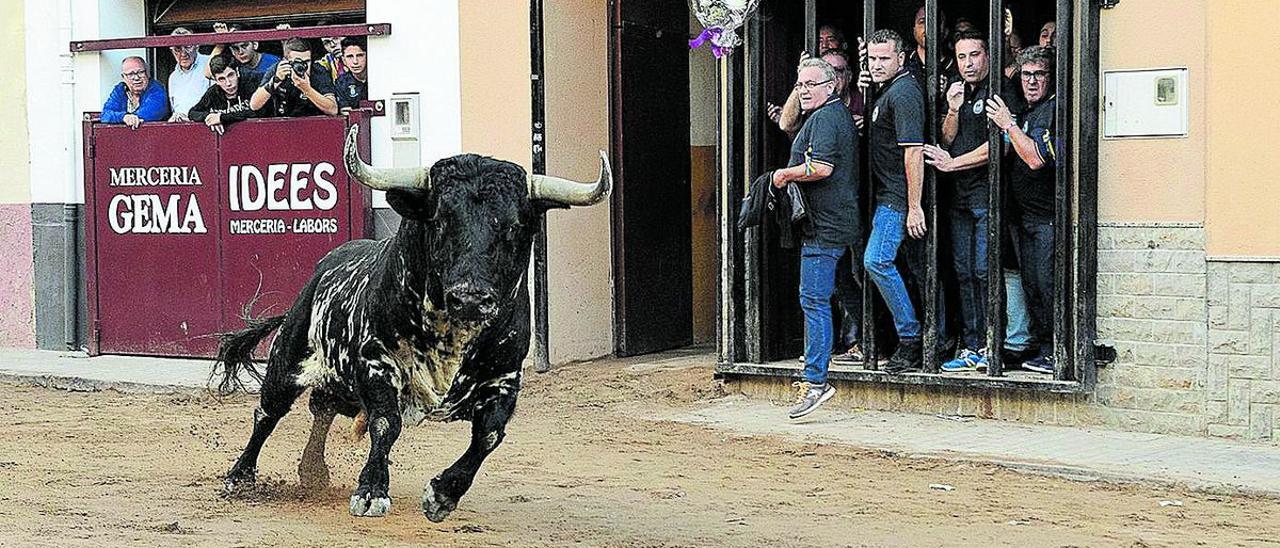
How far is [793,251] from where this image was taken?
39.8 ft

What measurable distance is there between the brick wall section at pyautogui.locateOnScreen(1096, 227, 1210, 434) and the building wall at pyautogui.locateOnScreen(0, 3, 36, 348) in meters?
9.47

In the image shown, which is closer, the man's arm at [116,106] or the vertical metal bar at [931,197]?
the vertical metal bar at [931,197]

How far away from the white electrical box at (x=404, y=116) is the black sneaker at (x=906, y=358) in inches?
170

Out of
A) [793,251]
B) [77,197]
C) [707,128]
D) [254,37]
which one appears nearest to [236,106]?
[254,37]

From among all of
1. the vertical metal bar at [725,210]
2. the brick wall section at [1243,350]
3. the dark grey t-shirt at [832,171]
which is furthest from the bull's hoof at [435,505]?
the brick wall section at [1243,350]

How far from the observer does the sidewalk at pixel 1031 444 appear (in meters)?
9.20

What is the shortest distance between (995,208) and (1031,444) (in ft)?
4.69

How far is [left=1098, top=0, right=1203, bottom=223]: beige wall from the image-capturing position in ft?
33.2

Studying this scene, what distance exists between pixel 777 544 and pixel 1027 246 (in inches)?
154

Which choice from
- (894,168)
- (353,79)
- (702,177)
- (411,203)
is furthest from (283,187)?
(411,203)

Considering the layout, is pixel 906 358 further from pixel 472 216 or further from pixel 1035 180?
pixel 472 216

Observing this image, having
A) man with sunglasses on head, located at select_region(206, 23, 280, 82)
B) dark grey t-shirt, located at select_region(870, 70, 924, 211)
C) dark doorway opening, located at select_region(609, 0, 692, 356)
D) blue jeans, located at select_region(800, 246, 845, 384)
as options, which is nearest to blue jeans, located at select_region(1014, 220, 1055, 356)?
dark grey t-shirt, located at select_region(870, 70, 924, 211)

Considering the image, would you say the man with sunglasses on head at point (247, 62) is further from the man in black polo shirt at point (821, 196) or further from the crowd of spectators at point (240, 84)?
the man in black polo shirt at point (821, 196)

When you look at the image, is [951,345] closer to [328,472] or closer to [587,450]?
[587,450]
